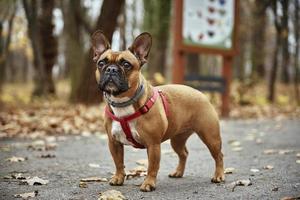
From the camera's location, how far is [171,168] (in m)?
5.83

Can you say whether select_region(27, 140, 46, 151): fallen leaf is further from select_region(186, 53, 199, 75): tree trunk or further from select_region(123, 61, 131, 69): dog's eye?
select_region(186, 53, 199, 75): tree trunk

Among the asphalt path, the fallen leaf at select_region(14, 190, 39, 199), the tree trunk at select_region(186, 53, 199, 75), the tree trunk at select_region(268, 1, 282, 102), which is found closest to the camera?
the fallen leaf at select_region(14, 190, 39, 199)

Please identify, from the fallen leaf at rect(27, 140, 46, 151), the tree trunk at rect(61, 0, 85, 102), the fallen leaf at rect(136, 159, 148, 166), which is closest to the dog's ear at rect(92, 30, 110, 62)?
the fallen leaf at rect(136, 159, 148, 166)

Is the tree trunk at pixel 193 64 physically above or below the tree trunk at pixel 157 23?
below

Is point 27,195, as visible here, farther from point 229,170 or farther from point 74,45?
point 74,45

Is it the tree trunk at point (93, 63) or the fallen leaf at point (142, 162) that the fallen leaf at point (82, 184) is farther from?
the tree trunk at point (93, 63)

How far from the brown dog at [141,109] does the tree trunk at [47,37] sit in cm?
1215

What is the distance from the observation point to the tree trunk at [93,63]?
37.8 feet

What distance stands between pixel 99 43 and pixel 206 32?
7529 mm

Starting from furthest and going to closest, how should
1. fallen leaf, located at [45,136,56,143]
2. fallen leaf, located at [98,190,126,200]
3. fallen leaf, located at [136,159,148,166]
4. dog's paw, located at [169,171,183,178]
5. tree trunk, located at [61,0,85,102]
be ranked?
tree trunk, located at [61,0,85,102] → fallen leaf, located at [45,136,56,143] → fallen leaf, located at [136,159,148,166] → dog's paw, located at [169,171,183,178] → fallen leaf, located at [98,190,126,200]

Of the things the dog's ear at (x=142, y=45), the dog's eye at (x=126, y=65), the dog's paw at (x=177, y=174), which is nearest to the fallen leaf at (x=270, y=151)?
the dog's paw at (x=177, y=174)

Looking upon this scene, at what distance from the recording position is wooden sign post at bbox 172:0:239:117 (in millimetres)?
11289

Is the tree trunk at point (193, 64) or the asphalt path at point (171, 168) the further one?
the tree trunk at point (193, 64)

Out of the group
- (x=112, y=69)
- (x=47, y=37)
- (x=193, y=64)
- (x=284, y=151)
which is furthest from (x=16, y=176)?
(x=193, y=64)
